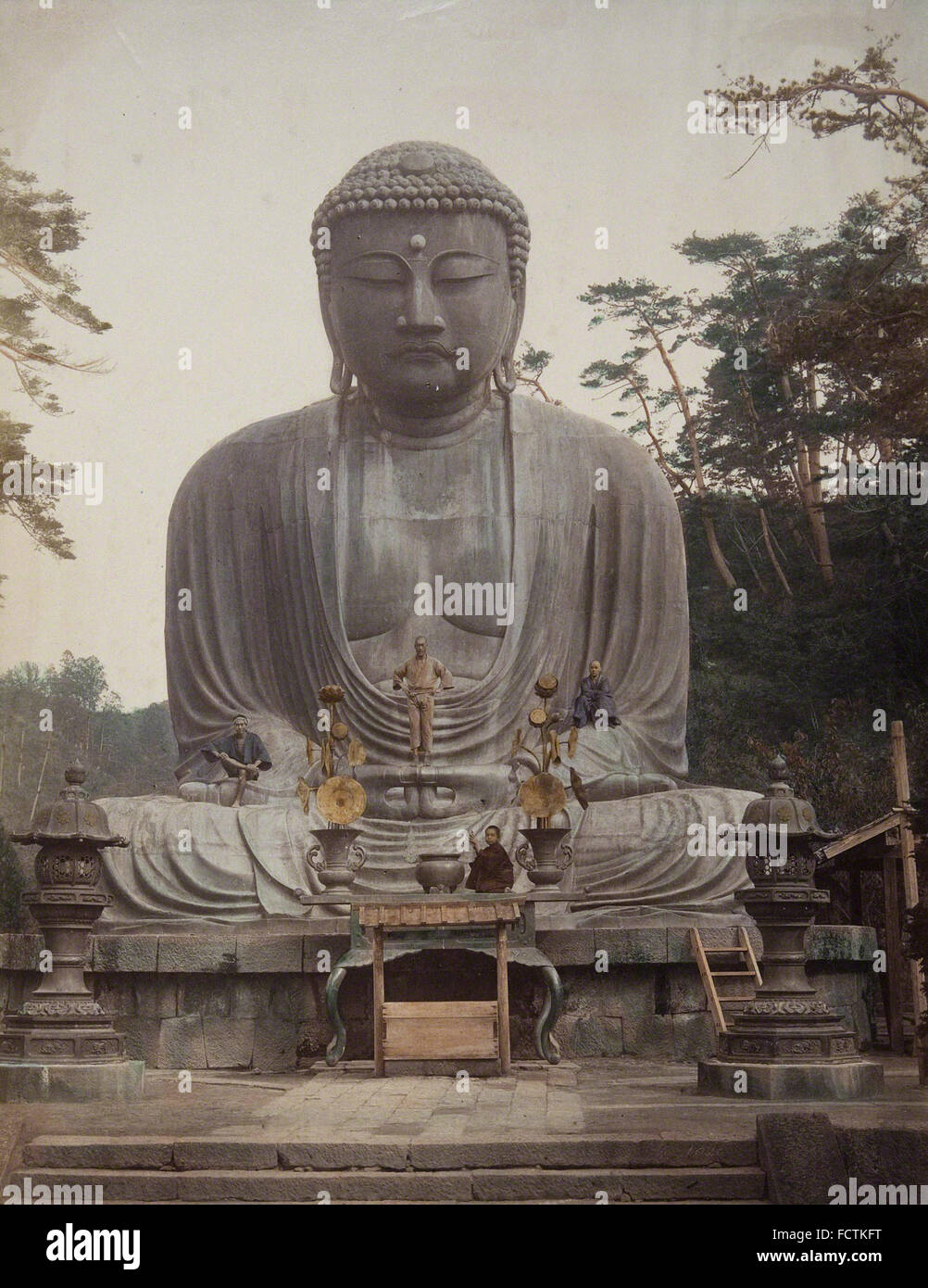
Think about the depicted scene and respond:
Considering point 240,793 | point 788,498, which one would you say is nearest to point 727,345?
point 788,498

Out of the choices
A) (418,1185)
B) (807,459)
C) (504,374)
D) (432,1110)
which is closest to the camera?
(418,1185)

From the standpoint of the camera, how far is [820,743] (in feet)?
63.1

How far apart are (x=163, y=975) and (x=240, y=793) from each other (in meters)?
1.90

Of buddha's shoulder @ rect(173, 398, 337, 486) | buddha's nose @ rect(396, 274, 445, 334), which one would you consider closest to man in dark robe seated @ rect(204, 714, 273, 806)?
buddha's shoulder @ rect(173, 398, 337, 486)

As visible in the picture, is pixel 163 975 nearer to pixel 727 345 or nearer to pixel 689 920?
pixel 689 920

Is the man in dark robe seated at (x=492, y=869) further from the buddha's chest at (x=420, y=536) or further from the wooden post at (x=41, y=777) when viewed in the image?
the wooden post at (x=41, y=777)

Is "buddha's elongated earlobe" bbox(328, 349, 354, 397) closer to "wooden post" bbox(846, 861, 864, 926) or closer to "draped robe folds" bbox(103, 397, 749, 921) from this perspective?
"draped robe folds" bbox(103, 397, 749, 921)

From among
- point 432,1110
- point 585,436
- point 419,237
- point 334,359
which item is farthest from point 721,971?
point 334,359

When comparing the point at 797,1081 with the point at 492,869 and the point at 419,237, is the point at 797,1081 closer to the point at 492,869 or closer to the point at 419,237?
the point at 492,869

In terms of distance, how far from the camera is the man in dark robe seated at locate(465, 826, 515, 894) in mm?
9781

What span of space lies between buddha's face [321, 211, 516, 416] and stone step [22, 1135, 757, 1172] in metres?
7.46

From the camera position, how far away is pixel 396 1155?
623cm

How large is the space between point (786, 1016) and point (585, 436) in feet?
20.1
